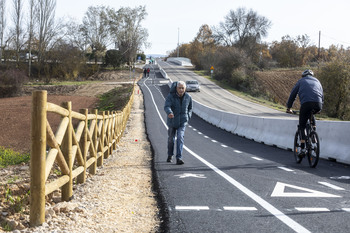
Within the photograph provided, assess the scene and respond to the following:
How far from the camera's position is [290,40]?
3964 inches

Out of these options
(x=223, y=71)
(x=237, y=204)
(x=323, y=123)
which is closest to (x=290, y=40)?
(x=223, y=71)

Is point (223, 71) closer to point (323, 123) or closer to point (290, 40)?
point (290, 40)

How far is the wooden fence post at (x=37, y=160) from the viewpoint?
14.4ft

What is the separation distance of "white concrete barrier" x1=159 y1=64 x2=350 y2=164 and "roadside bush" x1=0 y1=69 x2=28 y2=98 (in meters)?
35.3

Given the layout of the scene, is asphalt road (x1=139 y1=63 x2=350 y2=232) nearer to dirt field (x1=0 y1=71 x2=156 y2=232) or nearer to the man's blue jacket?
dirt field (x1=0 y1=71 x2=156 y2=232)

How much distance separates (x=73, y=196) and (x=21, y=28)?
67.1 meters

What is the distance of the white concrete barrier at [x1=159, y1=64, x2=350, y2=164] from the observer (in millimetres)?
10570

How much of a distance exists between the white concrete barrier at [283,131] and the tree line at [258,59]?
22328 millimetres

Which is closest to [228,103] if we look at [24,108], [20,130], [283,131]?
[24,108]

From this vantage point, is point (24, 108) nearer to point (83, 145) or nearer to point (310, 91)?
point (310, 91)

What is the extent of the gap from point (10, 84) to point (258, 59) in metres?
55.0

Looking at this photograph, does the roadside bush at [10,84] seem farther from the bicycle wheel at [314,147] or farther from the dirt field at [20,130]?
the bicycle wheel at [314,147]

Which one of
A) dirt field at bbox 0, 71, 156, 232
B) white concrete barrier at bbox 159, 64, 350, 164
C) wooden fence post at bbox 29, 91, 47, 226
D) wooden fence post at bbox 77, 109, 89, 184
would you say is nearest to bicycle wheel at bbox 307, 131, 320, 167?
white concrete barrier at bbox 159, 64, 350, 164

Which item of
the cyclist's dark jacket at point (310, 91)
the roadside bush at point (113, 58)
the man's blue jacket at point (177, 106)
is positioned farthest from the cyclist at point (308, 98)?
the roadside bush at point (113, 58)
